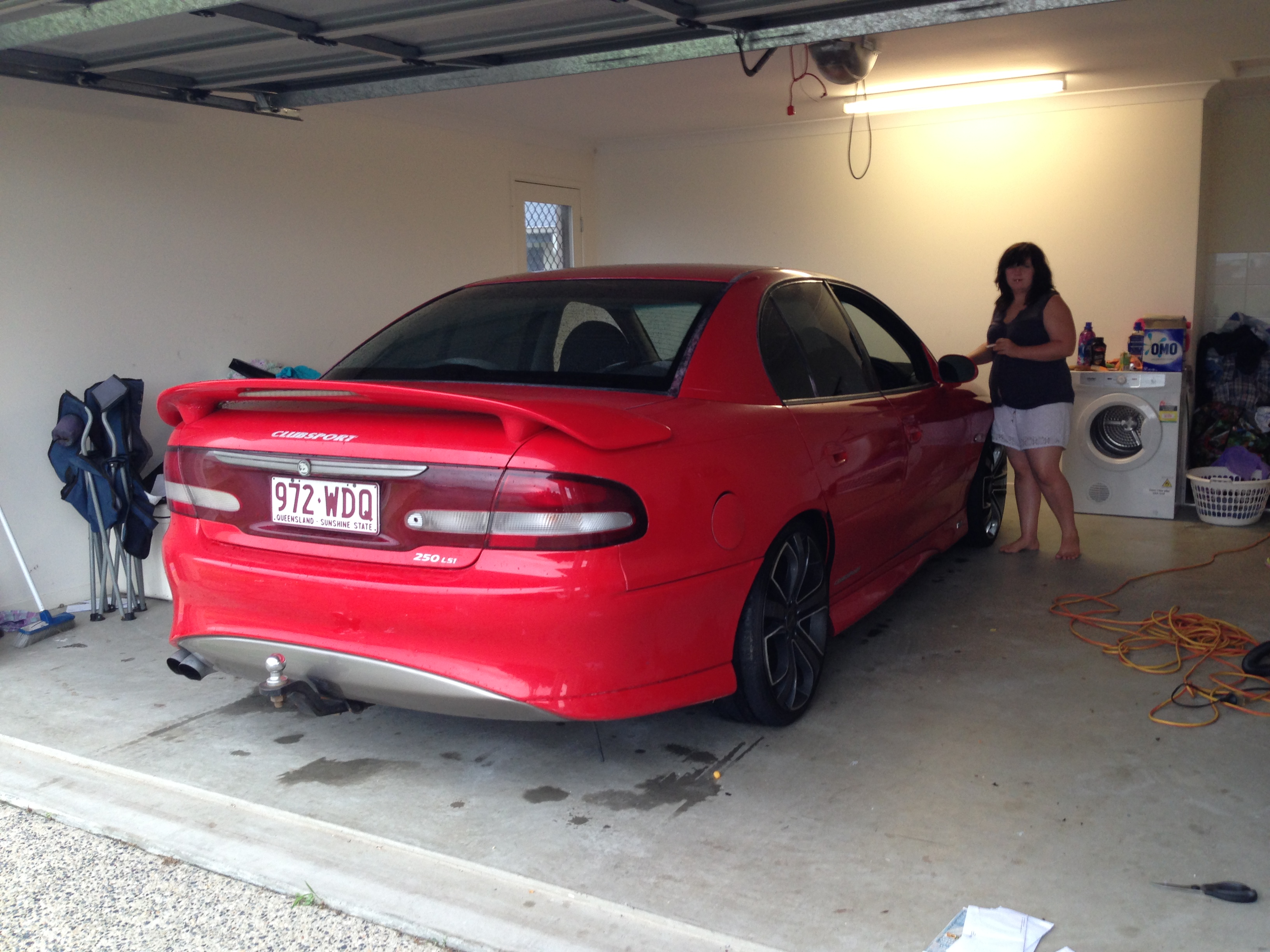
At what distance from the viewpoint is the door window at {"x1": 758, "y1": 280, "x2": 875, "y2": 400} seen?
9.91ft

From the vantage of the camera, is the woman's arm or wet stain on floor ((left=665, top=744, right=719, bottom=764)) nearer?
wet stain on floor ((left=665, top=744, right=719, bottom=764))

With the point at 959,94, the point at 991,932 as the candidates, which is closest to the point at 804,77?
the point at 959,94

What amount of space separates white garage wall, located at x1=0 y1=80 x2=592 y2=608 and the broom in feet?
0.25

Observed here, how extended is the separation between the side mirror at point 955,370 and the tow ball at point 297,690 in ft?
9.56

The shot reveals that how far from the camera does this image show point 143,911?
215 centimetres

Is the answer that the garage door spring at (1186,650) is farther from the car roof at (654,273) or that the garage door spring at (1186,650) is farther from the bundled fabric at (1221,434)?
the bundled fabric at (1221,434)

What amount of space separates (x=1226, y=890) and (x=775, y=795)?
100cm

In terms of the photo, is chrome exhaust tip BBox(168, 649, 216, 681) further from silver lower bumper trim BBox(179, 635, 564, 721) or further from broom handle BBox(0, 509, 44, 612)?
broom handle BBox(0, 509, 44, 612)

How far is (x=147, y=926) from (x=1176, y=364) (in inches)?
240

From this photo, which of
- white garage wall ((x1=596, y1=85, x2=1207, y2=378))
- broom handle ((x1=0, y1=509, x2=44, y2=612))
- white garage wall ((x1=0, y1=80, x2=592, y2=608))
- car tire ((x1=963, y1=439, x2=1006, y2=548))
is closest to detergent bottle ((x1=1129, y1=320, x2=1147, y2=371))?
white garage wall ((x1=596, y1=85, x2=1207, y2=378))

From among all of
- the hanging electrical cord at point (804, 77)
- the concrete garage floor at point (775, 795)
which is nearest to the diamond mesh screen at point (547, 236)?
the hanging electrical cord at point (804, 77)

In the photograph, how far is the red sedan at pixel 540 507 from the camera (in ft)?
7.20

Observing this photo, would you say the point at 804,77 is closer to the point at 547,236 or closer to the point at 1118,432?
the point at 547,236

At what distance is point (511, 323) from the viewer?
299cm
